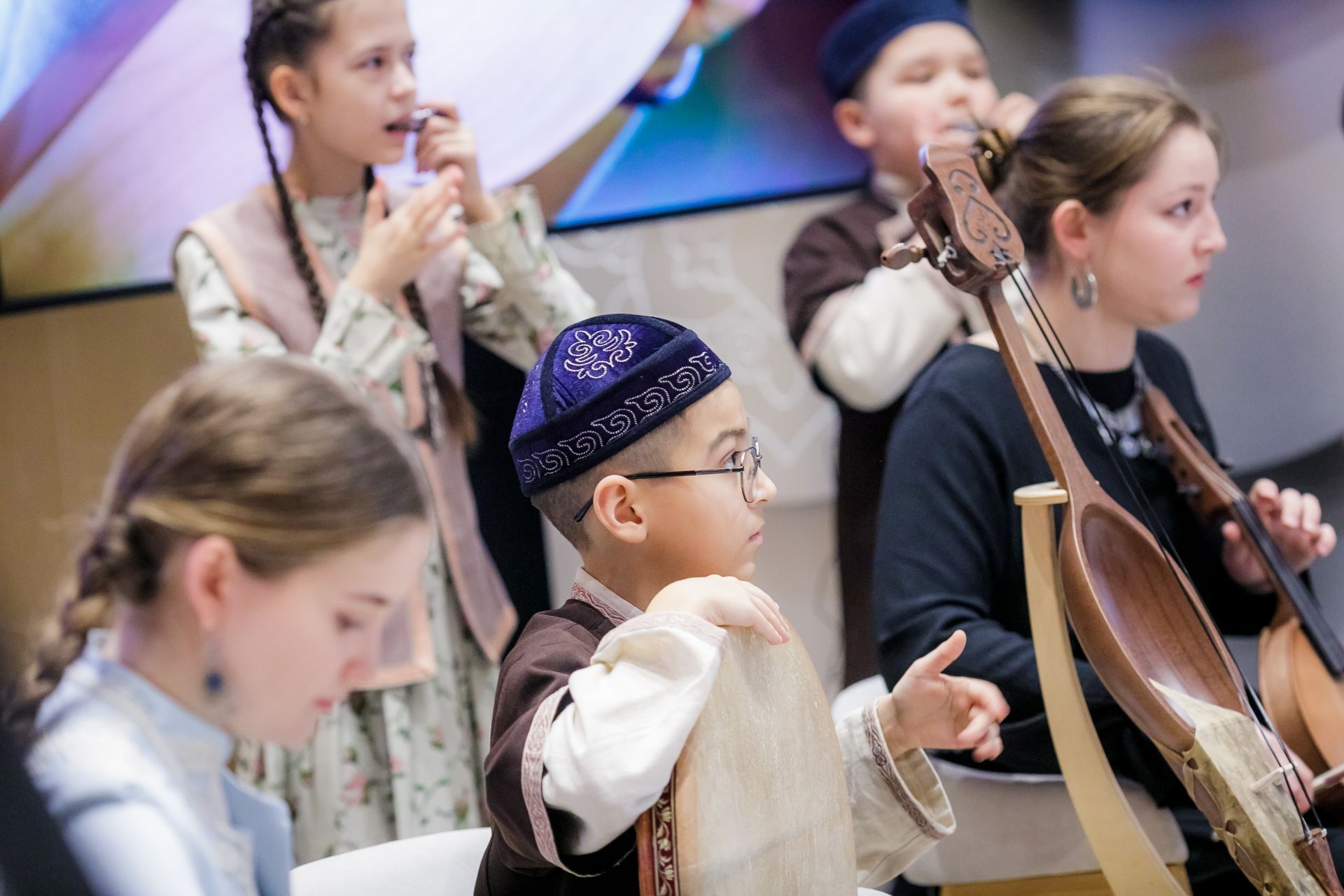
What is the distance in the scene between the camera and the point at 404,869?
1.37 metres

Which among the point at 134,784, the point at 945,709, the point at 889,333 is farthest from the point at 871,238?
the point at 134,784

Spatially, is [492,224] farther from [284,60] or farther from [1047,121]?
[1047,121]

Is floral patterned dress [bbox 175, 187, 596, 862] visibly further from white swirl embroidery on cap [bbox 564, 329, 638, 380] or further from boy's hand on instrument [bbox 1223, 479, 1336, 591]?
boy's hand on instrument [bbox 1223, 479, 1336, 591]

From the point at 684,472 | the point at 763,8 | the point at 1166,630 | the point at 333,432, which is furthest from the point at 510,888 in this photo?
the point at 763,8

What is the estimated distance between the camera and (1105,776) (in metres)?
1.43

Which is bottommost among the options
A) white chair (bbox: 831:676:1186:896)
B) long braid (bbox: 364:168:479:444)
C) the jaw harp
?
white chair (bbox: 831:676:1186:896)

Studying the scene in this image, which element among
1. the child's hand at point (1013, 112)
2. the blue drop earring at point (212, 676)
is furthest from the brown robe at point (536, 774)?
the child's hand at point (1013, 112)

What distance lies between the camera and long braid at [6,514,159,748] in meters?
0.87

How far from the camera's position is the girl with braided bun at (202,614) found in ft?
2.77

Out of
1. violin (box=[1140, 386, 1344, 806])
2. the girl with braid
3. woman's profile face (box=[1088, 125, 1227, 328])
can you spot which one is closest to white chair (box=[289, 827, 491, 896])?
the girl with braid

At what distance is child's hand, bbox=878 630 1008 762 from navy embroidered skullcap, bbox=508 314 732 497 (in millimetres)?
352

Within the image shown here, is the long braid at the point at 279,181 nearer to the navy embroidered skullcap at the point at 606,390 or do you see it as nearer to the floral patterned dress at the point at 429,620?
the floral patterned dress at the point at 429,620

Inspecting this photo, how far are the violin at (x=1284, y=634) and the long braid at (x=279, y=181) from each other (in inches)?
48.3

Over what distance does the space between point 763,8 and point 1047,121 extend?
133 cm
